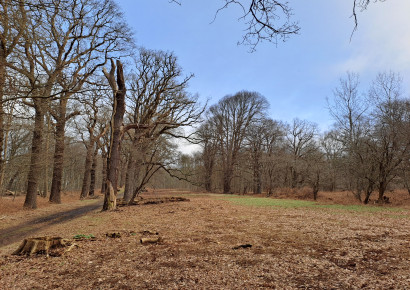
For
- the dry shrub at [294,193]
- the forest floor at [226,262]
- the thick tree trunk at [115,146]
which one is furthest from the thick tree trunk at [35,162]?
the dry shrub at [294,193]

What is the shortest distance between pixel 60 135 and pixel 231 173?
24548mm

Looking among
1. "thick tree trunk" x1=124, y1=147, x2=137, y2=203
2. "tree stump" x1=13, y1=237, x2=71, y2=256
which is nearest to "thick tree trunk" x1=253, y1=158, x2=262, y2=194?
"thick tree trunk" x1=124, y1=147, x2=137, y2=203

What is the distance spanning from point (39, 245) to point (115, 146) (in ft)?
26.9

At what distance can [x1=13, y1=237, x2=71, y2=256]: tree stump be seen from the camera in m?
5.13

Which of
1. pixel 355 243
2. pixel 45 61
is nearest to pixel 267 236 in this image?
pixel 355 243

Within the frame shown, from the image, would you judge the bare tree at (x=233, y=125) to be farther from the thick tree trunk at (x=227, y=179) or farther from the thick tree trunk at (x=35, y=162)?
the thick tree trunk at (x=35, y=162)

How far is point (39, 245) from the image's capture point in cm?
521

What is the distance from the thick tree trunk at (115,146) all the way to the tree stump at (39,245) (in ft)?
24.0

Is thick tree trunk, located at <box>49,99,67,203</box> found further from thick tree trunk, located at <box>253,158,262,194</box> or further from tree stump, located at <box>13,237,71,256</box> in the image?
thick tree trunk, located at <box>253,158,262,194</box>

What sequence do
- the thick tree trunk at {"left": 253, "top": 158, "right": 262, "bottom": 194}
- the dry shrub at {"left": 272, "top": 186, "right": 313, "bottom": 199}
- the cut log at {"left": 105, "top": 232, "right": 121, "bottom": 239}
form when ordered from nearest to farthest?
1. the cut log at {"left": 105, "top": 232, "right": 121, "bottom": 239}
2. the dry shrub at {"left": 272, "top": 186, "right": 313, "bottom": 199}
3. the thick tree trunk at {"left": 253, "top": 158, "right": 262, "bottom": 194}

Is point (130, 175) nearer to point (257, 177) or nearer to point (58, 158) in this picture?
point (58, 158)

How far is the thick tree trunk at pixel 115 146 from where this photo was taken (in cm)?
1273

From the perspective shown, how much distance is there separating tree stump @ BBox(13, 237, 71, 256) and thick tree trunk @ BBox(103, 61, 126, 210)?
731cm

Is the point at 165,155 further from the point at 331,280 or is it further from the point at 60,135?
the point at 331,280
